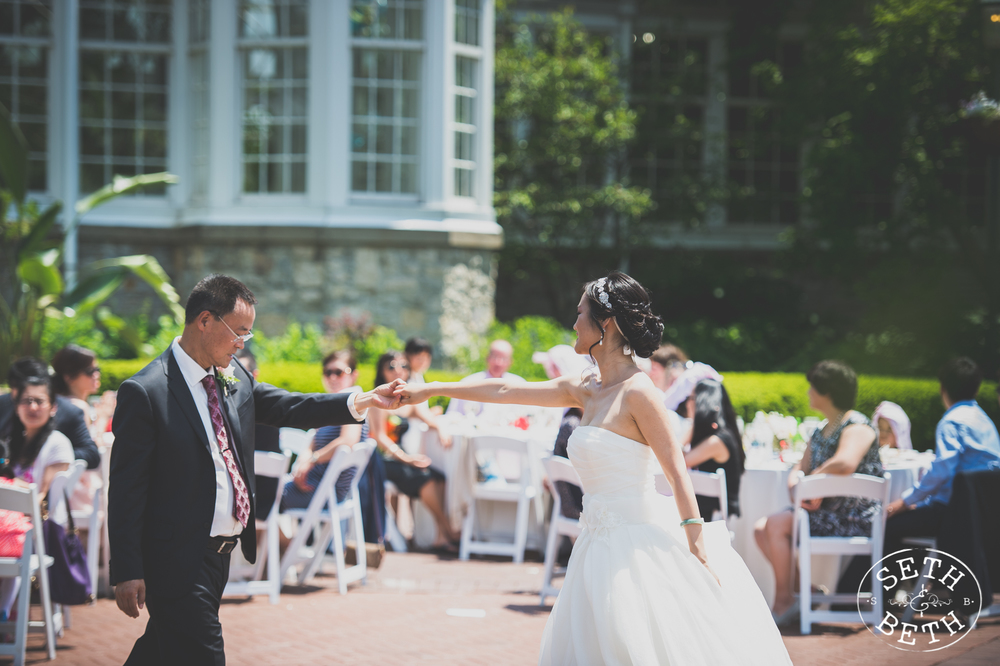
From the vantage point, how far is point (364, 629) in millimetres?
5551

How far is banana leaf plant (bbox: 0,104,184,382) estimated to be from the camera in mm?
10641

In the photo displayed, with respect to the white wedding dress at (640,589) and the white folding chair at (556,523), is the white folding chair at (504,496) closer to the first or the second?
the white folding chair at (556,523)

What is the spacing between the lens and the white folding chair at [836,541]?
219 inches

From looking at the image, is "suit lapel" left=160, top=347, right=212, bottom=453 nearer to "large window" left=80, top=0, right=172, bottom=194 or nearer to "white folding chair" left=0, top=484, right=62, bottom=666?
"white folding chair" left=0, top=484, right=62, bottom=666

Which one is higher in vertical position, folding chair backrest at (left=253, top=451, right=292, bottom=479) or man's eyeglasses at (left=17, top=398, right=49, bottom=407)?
man's eyeglasses at (left=17, top=398, right=49, bottom=407)

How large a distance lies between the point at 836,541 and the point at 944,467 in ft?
3.04

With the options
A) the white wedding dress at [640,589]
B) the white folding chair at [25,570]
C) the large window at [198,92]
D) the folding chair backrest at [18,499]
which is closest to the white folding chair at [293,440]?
the white folding chair at [25,570]

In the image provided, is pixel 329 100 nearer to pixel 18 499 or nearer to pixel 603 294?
pixel 18 499

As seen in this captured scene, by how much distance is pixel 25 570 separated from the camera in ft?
16.1

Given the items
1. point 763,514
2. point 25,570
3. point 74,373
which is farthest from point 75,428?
point 763,514

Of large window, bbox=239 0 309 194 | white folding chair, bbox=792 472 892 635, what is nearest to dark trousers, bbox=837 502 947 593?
white folding chair, bbox=792 472 892 635

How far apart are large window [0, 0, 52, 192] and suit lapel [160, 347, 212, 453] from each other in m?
11.2

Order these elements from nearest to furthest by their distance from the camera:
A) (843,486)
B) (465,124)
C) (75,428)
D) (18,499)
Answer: (18,499) → (843,486) → (75,428) → (465,124)

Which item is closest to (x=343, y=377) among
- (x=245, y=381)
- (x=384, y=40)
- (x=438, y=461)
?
(x=438, y=461)
